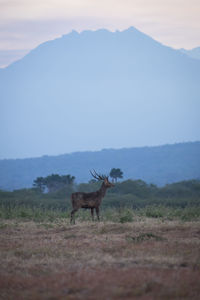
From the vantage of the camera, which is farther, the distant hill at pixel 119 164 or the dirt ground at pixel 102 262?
the distant hill at pixel 119 164

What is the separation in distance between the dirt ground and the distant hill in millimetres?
114957

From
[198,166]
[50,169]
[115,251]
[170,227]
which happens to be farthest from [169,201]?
[50,169]

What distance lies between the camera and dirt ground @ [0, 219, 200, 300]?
905cm

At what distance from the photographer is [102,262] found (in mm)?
11234

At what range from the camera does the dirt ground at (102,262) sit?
905cm

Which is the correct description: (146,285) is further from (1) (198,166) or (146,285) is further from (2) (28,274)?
(1) (198,166)

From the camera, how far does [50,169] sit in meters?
161

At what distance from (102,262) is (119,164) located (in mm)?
144000

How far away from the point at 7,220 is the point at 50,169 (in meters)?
141

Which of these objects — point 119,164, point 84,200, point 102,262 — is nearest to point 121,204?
point 84,200

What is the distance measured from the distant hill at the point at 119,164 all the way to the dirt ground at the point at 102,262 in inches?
4526

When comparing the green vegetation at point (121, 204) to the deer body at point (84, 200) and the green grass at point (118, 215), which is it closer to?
the green grass at point (118, 215)

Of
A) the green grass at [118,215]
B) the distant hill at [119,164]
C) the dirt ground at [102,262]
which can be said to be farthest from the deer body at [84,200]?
the distant hill at [119,164]

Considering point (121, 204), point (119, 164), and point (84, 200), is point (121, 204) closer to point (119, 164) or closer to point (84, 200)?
point (84, 200)
